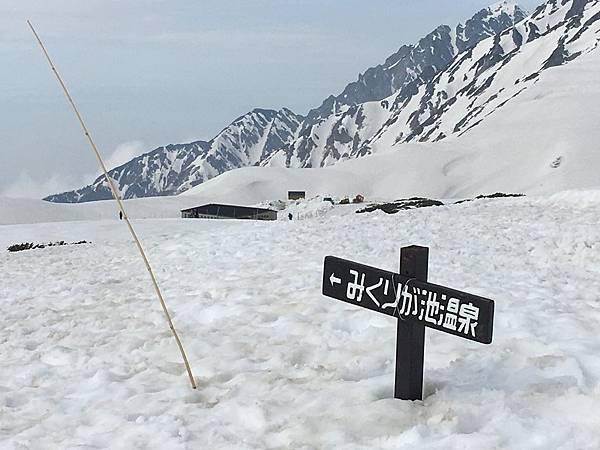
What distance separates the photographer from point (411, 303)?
5.67 metres

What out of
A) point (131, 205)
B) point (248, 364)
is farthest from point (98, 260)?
point (131, 205)

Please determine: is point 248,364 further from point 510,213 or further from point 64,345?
point 510,213

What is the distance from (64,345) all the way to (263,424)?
4.18m

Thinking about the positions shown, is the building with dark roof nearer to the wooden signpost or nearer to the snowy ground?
the snowy ground

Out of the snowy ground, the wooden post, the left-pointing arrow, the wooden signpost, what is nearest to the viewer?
the wooden signpost

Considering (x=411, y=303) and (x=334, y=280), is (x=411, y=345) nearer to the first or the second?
(x=411, y=303)

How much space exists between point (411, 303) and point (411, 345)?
49cm

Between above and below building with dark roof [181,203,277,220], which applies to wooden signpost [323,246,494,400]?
above

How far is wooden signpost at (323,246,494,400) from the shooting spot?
17.8 feet

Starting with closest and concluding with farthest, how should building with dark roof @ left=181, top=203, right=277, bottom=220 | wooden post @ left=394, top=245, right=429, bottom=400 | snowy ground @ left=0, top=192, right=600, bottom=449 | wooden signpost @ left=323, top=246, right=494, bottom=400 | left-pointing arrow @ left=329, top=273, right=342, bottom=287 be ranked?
wooden signpost @ left=323, top=246, right=494, bottom=400
wooden post @ left=394, top=245, right=429, bottom=400
snowy ground @ left=0, top=192, right=600, bottom=449
left-pointing arrow @ left=329, top=273, right=342, bottom=287
building with dark roof @ left=181, top=203, right=277, bottom=220

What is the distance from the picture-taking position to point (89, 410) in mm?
6785

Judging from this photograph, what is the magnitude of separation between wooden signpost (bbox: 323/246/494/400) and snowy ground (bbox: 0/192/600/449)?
403mm

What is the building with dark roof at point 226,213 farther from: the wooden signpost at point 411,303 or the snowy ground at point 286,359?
the wooden signpost at point 411,303

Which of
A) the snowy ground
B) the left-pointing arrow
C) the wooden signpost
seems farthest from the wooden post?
the left-pointing arrow
